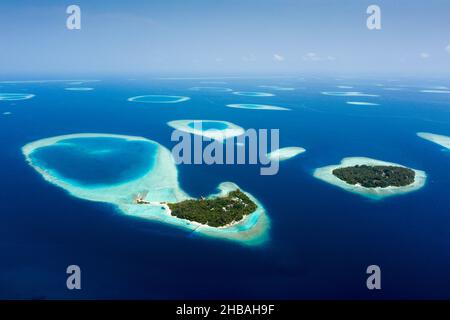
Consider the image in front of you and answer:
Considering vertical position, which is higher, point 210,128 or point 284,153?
point 210,128

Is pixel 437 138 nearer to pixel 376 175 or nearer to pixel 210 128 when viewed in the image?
pixel 376 175

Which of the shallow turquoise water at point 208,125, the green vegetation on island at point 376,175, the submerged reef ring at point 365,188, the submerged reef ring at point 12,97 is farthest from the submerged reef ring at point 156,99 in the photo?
the green vegetation on island at point 376,175

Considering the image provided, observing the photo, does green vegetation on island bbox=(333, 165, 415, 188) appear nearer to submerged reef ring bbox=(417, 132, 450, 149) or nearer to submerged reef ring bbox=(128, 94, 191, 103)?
submerged reef ring bbox=(417, 132, 450, 149)

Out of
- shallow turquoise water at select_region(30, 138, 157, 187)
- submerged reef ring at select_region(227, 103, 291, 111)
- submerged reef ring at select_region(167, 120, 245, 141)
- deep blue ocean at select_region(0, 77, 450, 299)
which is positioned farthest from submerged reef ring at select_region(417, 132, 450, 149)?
shallow turquoise water at select_region(30, 138, 157, 187)

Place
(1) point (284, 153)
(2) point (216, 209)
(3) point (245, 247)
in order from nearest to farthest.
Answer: (3) point (245, 247) → (2) point (216, 209) → (1) point (284, 153)

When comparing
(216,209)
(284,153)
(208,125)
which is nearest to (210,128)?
(208,125)

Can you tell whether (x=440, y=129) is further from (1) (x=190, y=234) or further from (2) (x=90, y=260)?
(2) (x=90, y=260)
